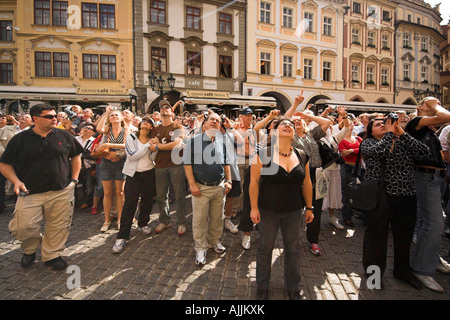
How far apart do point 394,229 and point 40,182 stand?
4367mm

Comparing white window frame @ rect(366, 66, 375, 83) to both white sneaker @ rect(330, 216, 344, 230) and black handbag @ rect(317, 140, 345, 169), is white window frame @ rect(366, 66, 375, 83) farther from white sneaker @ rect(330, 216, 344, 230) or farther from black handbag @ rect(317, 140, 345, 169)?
black handbag @ rect(317, 140, 345, 169)

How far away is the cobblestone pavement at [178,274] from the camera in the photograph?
2.80 metres

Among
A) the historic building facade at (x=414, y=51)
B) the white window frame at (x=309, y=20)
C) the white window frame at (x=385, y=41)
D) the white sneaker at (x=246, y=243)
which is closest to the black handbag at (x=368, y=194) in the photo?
the white sneaker at (x=246, y=243)

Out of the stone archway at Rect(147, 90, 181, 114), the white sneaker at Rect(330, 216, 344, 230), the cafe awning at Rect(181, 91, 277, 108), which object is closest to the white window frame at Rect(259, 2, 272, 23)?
the cafe awning at Rect(181, 91, 277, 108)

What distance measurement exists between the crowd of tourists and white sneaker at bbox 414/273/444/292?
1 cm

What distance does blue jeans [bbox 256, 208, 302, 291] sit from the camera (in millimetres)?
2668

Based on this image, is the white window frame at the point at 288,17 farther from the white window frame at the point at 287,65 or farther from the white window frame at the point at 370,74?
the white window frame at the point at 370,74

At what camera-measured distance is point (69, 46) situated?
17875 millimetres

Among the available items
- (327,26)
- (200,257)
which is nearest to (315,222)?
(200,257)

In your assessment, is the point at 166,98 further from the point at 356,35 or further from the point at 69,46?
the point at 356,35

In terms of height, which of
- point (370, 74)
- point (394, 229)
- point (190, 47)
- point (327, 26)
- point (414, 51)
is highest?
point (327, 26)
